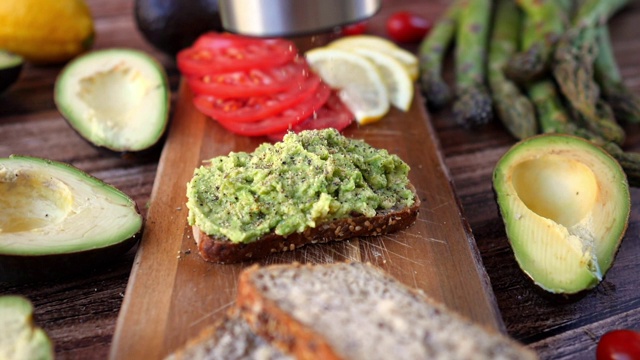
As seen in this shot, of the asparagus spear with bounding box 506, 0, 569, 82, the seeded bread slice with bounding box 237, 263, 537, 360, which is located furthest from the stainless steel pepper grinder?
the asparagus spear with bounding box 506, 0, 569, 82

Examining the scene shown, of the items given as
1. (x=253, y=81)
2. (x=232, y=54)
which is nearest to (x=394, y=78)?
(x=253, y=81)

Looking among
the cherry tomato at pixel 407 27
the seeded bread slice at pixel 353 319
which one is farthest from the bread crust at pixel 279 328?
the cherry tomato at pixel 407 27

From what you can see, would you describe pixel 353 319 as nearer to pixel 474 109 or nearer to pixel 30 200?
pixel 30 200

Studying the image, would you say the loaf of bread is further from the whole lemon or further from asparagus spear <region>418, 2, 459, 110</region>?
the whole lemon

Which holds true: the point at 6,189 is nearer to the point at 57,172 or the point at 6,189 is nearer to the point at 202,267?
the point at 57,172

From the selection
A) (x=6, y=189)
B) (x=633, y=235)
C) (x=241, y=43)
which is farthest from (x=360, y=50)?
(x=6, y=189)

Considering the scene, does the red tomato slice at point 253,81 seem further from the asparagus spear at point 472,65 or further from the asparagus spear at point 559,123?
the asparagus spear at point 559,123
